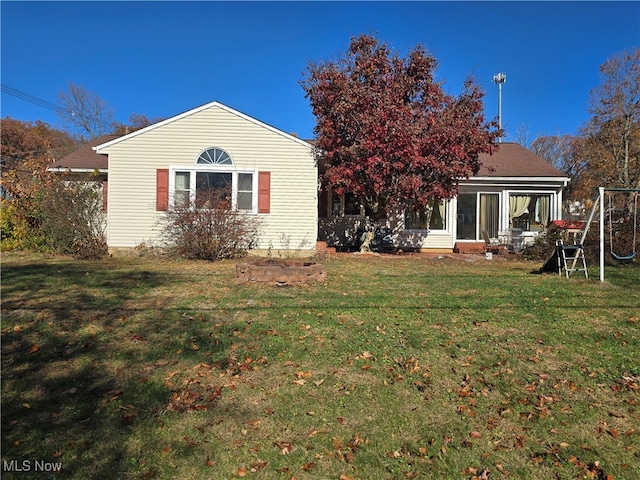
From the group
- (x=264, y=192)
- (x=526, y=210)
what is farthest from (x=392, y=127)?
(x=526, y=210)

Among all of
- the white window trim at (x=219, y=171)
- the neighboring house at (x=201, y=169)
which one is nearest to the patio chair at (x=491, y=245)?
the neighboring house at (x=201, y=169)

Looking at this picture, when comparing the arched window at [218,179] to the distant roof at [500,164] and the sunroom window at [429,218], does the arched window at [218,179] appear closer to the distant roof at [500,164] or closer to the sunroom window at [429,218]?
the distant roof at [500,164]

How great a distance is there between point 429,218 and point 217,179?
7.77 meters

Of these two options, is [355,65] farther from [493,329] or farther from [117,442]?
[117,442]

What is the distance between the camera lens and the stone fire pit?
25.8 ft

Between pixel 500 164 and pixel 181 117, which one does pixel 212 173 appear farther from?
pixel 500 164

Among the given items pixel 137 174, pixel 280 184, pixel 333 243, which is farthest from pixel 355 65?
pixel 137 174

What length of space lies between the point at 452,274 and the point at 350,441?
7.08 m

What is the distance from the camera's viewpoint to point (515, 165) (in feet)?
53.2

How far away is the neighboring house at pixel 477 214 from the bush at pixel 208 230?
4.50 m

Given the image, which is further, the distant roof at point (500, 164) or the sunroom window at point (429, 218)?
the sunroom window at point (429, 218)

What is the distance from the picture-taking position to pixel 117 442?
2959mm

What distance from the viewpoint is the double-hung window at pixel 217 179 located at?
40.9ft

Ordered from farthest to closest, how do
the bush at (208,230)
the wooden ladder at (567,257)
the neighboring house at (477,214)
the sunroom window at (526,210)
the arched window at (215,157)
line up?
1. the sunroom window at (526,210)
2. the neighboring house at (477,214)
3. the arched window at (215,157)
4. the bush at (208,230)
5. the wooden ladder at (567,257)
